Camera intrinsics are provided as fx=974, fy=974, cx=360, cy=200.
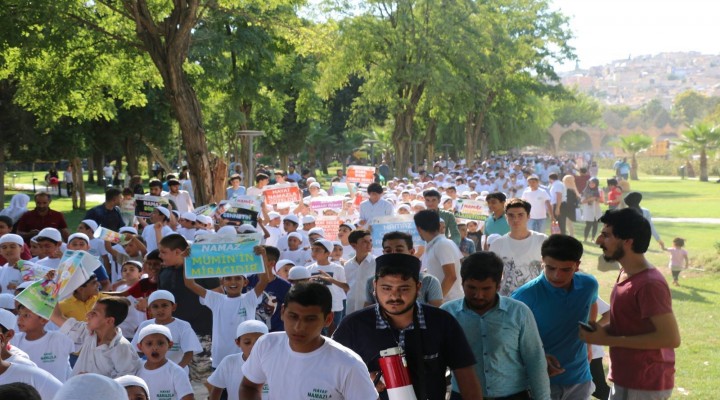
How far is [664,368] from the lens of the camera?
536 cm

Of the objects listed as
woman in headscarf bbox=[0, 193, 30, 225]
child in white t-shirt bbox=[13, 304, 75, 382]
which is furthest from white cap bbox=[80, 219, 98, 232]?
child in white t-shirt bbox=[13, 304, 75, 382]

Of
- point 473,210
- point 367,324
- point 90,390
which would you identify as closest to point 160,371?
point 367,324

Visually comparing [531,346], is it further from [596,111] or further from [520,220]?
[596,111]

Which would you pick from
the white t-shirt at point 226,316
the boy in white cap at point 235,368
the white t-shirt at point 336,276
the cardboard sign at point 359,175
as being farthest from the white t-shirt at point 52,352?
the cardboard sign at point 359,175

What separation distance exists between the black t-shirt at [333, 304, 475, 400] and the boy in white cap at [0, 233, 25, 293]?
5.39m

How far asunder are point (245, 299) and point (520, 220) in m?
2.36

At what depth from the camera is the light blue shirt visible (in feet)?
16.3

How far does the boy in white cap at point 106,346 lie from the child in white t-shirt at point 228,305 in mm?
1176

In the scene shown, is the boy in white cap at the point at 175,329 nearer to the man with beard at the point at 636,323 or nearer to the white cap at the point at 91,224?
the man with beard at the point at 636,323

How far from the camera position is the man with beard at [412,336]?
443 cm

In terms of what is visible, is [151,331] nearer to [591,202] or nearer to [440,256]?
[440,256]

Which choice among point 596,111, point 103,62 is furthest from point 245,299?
point 596,111

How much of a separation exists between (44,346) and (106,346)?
0.40 m

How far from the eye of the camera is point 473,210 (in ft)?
48.2
